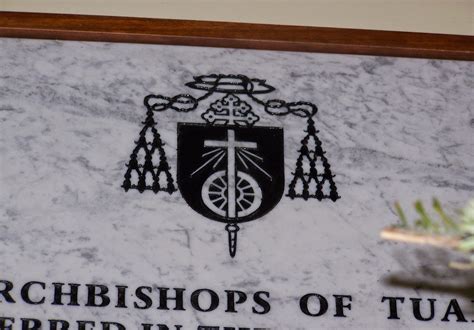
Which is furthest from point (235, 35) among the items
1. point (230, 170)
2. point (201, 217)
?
point (201, 217)

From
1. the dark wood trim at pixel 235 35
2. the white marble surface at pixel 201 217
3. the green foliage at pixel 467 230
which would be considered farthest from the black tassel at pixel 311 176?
the green foliage at pixel 467 230

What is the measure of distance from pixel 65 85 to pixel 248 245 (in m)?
→ 0.62

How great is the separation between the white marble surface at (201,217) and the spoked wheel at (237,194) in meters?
0.04

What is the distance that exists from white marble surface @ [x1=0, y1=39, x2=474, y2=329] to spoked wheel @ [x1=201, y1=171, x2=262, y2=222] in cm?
4

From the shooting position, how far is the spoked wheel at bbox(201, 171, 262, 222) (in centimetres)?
210

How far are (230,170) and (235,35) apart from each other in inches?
15.5

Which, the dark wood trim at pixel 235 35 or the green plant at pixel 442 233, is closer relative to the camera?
the green plant at pixel 442 233

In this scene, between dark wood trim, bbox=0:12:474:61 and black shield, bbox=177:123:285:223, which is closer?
black shield, bbox=177:123:285:223

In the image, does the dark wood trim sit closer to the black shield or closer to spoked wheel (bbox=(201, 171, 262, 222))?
the black shield

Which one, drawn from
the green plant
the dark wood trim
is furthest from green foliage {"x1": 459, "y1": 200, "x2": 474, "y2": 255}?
the dark wood trim

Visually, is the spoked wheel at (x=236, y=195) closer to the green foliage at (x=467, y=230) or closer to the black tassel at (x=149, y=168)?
the black tassel at (x=149, y=168)

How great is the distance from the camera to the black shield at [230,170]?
6.91 ft

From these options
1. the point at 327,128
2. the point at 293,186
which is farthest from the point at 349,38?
the point at 293,186

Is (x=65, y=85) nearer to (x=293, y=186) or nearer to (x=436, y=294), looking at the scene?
(x=293, y=186)
